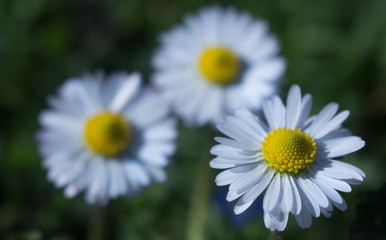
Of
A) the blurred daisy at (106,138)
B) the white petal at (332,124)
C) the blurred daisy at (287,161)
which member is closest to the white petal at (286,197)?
the blurred daisy at (287,161)

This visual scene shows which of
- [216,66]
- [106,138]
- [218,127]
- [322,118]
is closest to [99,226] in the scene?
[106,138]

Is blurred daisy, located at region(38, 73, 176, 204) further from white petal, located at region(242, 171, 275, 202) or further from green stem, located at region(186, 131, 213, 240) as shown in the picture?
white petal, located at region(242, 171, 275, 202)

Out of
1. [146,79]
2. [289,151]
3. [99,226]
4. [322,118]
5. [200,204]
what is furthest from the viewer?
[146,79]

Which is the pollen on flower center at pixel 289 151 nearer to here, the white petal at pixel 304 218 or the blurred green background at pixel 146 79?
the white petal at pixel 304 218

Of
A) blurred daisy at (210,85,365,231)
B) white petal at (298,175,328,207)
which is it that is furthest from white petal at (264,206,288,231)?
white petal at (298,175,328,207)

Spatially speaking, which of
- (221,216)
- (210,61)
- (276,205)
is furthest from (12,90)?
(276,205)

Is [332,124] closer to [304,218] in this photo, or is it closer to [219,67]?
[304,218]

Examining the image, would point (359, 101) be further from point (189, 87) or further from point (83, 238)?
point (83, 238)
